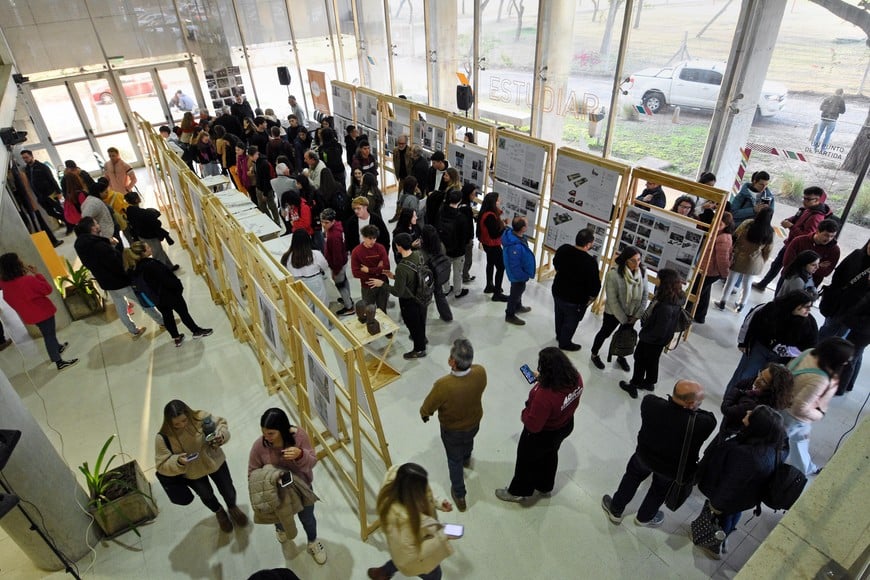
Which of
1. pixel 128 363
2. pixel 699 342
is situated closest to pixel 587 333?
pixel 699 342

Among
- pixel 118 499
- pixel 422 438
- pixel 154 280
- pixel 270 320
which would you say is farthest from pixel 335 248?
pixel 118 499

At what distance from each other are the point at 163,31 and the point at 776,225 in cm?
1352

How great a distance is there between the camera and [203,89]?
13062mm

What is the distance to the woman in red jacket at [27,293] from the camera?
493cm

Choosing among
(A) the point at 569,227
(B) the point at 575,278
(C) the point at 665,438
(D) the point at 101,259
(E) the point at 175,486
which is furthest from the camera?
(A) the point at 569,227

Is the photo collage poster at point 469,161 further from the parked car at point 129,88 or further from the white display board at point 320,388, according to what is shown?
the parked car at point 129,88

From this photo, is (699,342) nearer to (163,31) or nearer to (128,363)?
(128,363)

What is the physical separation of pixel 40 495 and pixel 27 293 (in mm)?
2885

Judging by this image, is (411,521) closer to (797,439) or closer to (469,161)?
(797,439)

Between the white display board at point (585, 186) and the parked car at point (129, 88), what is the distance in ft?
37.2

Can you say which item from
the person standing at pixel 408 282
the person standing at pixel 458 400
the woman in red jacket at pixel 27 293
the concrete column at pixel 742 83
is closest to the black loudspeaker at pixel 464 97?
the concrete column at pixel 742 83

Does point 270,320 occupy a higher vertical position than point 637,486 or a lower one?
higher

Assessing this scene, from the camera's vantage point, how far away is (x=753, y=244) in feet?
17.8

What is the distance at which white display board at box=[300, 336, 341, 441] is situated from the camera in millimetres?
3330
